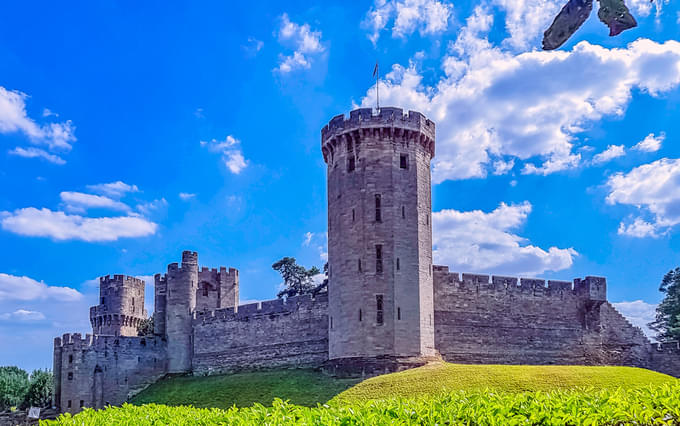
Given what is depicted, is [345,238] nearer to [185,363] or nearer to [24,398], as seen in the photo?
[185,363]

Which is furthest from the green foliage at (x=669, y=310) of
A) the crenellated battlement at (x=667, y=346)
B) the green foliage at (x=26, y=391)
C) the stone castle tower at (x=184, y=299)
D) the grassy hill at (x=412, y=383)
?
the green foliage at (x=26, y=391)

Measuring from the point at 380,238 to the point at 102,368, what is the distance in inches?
932

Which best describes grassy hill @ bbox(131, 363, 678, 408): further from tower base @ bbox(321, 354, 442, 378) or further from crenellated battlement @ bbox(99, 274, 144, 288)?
crenellated battlement @ bbox(99, 274, 144, 288)

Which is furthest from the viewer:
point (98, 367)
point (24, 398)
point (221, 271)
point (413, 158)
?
point (24, 398)

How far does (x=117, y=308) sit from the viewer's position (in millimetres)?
57844

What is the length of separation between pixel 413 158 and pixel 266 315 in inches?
558

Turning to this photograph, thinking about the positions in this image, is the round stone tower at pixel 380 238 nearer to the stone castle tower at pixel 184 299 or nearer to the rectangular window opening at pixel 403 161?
the rectangular window opening at pixel 403 161

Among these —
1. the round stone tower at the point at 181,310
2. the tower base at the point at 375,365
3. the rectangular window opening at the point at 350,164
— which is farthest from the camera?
the round stone tower at the point at 181,310

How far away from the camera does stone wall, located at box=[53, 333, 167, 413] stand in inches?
1783

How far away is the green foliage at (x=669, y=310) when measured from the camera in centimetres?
4778

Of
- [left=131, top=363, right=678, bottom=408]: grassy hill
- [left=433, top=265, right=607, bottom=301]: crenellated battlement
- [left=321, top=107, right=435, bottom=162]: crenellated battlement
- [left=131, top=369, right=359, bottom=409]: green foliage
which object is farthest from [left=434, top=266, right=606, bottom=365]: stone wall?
[left=321, top=107, right=435, bottom=162]: crenellated battlement

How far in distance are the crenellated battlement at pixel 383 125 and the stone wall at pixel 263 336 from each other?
9.92 metres

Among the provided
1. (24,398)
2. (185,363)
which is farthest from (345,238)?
(24,398)

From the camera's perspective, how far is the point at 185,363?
47156 mm
